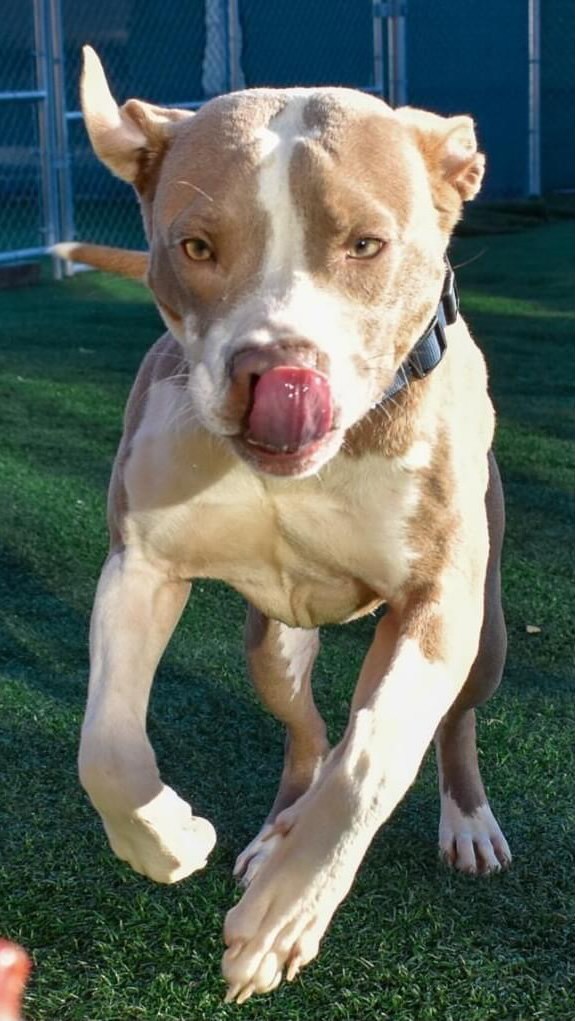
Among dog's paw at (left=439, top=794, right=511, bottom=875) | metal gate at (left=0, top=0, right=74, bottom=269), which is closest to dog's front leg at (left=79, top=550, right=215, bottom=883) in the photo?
dog's paw at (left=439, top=794, right=511, bottom=875)

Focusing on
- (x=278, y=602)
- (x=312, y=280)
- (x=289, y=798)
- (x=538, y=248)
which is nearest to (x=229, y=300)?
(x=312, y=280)

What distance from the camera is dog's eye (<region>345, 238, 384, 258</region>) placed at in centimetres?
254

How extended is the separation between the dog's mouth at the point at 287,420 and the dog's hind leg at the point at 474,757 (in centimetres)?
96

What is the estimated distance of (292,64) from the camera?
16297mm

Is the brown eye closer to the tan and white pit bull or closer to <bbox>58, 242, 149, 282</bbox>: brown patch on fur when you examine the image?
the tan and white pit bull

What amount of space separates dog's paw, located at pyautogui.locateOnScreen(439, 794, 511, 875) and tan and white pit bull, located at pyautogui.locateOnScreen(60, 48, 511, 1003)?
70 centimetres

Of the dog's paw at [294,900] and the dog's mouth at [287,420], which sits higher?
the dog's mouth at [287,420]

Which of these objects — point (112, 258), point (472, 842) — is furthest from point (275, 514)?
point (112, 258)

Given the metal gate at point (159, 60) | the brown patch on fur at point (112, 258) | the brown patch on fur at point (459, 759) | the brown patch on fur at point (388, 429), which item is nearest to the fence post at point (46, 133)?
the metal gate at point (159, 60)

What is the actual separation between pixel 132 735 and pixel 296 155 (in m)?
0.95

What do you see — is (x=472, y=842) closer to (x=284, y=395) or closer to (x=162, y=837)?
(x=162, y=837)

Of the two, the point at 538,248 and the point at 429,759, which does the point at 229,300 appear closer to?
the point at 429,759

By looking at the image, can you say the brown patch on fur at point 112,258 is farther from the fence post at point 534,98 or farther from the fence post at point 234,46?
the fence post at point 534,98

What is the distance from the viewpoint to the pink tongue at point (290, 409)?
2.34 m
